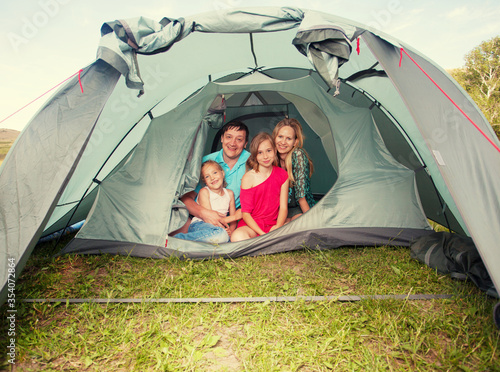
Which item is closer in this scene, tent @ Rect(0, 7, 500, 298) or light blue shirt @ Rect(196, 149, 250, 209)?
tent @ Rect(0, 7, 500, 298)

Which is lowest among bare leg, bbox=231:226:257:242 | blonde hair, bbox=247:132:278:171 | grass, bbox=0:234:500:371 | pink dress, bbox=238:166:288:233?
→ grass, bbox=0:234:500:371

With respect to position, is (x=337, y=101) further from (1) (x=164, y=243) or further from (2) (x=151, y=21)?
(1) (x=164, y=243)

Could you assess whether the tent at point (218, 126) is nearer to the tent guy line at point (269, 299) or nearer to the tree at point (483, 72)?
the tent guy line at point (269, 299)

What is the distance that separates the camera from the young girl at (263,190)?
305cm

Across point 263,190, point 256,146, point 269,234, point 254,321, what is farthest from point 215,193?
point 254,321

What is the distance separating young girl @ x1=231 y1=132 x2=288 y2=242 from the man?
0.99ft

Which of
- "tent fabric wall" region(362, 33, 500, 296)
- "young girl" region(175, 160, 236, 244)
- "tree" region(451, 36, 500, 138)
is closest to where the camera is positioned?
"tent fabric wall" region(362, 33, 500, 296)

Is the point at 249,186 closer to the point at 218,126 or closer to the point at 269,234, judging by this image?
the point at 269,234

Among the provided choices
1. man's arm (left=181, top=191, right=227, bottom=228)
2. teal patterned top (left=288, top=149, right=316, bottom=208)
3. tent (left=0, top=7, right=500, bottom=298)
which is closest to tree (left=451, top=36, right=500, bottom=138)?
tent (left=0, top=7, right=500, bottom=298)

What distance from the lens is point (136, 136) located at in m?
3.35

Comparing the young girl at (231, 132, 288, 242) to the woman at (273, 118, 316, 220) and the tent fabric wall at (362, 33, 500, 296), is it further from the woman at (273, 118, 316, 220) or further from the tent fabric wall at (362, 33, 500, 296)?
the tent fabric wall at (362, 33, 500, 296)

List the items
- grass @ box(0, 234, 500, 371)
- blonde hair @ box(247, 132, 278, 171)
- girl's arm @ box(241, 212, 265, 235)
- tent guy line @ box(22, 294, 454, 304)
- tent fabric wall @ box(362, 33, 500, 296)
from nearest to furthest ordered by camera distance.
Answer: grass @ box(0, 234, 500, 371), tent fabric wall @ box(362, 33, 500, 296), tent guy line @ box(22, 294, 454, 304), girl's arm @ box(241, 212, 265, 235), blonde hair @ box(247, 132, 278, 171)

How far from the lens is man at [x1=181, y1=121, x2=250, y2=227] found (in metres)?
3.15

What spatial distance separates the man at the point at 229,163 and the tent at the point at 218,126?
249mm
